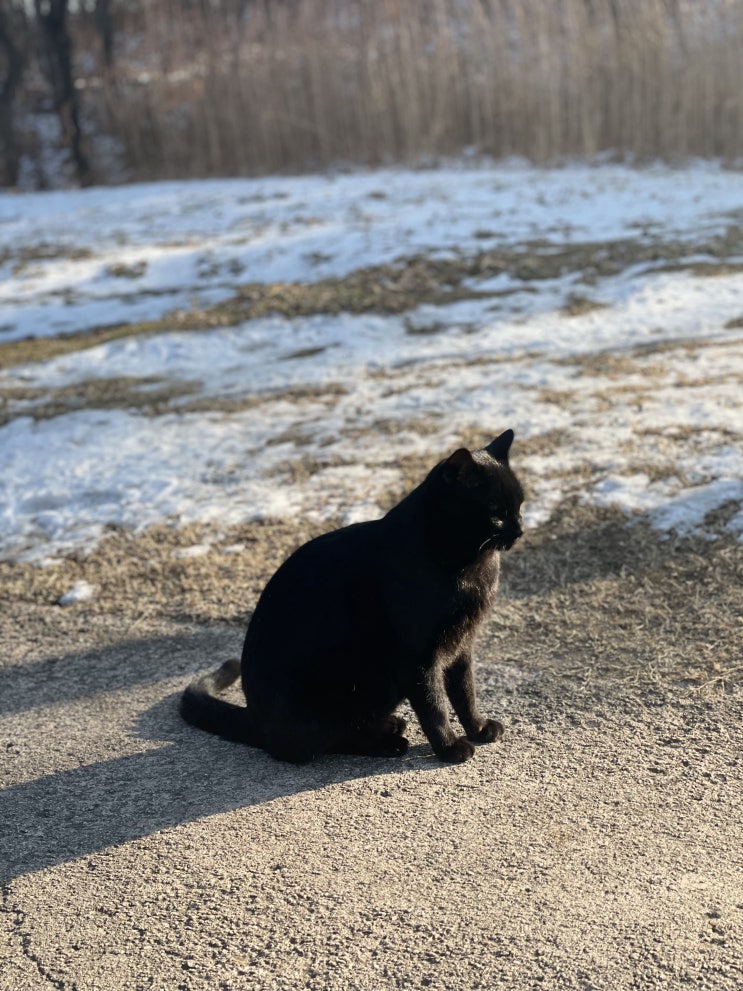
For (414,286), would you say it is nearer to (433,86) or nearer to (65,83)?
(433,86)

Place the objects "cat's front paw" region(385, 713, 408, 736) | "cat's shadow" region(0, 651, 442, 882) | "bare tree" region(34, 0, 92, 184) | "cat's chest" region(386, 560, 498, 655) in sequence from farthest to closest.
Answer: "bare tree" region(34, 0, 92, 184)
"cat's front paw" region(385, 713, 408, 736)
"cat's chest" region(386, 560, 498, 655)
"cat's shadow" region(0, 651, 442, 882)

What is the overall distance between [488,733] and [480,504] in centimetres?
75

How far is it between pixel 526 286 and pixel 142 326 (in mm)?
3158

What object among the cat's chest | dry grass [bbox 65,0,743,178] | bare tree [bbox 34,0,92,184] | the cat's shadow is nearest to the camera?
the cat's shadow

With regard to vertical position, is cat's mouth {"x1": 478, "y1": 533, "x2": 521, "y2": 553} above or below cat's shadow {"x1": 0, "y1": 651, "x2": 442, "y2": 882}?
above

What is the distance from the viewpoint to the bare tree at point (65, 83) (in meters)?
16.2

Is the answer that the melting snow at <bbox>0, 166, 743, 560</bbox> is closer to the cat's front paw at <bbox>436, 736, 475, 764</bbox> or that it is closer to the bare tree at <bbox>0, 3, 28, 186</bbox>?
the cat's front paw at <bbox>436, 736, 475, 764</bbox>

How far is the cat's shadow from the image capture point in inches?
112

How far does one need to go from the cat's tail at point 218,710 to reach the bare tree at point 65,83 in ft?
46.7

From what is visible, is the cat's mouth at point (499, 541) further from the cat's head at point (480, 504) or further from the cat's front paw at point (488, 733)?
the cat's front paw at point (488, 733)

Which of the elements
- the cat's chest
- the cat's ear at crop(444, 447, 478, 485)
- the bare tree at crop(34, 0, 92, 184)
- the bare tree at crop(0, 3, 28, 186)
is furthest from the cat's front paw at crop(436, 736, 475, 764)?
the bare tree at crop(0, 3, 28, 186)

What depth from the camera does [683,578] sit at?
414 centimetres

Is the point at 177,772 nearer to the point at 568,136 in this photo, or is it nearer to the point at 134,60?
the point at 568,136

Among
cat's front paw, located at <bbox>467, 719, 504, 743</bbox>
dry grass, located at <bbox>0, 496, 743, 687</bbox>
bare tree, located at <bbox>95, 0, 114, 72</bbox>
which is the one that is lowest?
dry grass, located at <bbox>0, 496, 743, 687</bbox>
